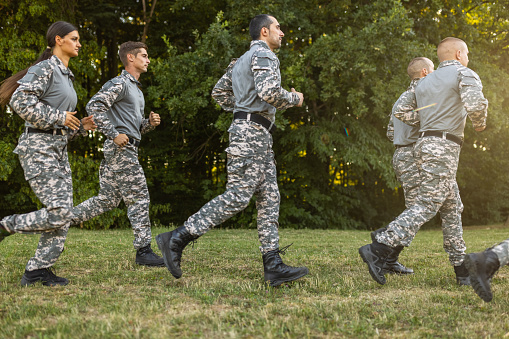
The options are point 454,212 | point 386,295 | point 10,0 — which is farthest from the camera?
point 10,0

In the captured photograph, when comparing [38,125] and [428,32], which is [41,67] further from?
[428,32]

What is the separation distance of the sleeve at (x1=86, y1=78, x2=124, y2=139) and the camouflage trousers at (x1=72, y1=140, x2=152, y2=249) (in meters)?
0.23

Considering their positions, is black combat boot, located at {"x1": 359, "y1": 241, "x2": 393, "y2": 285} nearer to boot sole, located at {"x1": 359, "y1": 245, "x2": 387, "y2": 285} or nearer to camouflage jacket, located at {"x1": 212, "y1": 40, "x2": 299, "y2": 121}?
boot sole, located at {"x1": 359, "y1": 245, "x2": 387, "y2": 285}

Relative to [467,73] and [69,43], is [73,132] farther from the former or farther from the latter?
[467,73]

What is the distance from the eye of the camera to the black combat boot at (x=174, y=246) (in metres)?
4.14

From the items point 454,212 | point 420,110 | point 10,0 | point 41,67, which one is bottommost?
point 454,212

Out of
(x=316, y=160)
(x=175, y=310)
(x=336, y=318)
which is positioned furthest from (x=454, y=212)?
(x=316, y=160)

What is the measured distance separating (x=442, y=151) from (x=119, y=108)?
138 inches

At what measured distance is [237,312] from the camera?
10.7 feet

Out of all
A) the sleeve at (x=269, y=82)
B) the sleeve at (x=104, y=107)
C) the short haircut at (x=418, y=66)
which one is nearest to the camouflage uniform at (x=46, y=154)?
the sleeve at (x=104, y=107)

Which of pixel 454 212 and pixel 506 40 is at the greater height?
pixel 506 40

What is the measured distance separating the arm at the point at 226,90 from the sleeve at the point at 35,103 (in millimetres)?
1508

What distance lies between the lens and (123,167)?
5359 mm

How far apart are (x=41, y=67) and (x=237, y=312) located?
8.81ft
